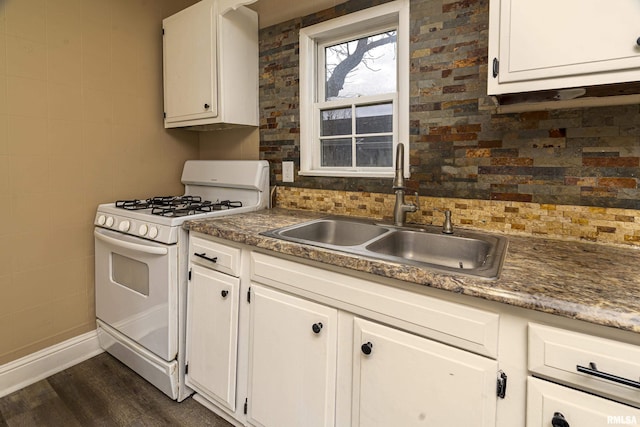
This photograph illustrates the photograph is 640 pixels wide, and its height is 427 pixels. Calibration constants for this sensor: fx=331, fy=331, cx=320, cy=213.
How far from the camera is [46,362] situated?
1.90 m

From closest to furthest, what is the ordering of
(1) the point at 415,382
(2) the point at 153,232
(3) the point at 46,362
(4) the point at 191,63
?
(1) the point at 415,382 < (2) the point at 153,232 < (3) the point at 46,362 < (4) the point at 191,63

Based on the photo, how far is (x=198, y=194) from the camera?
2.47 metres

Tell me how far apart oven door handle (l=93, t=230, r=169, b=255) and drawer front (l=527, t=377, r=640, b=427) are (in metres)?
1.52

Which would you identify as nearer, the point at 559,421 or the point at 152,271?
the point at 559,421

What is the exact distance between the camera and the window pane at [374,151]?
1828 millimetres

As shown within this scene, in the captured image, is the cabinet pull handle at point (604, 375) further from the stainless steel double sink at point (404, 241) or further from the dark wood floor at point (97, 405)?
the dark wood floor at point (97, 405)

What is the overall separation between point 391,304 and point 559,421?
466 mm

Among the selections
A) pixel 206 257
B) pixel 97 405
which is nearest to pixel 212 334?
pixel 206 257

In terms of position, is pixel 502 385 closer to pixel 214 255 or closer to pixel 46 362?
pixel 214 255

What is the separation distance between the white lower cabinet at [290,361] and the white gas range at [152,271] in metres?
0.51

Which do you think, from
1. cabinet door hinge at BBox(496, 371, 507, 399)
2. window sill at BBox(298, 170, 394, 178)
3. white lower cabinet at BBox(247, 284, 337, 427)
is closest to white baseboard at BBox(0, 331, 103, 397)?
white lower cabinet at BBox(247, 284, 337, 427)

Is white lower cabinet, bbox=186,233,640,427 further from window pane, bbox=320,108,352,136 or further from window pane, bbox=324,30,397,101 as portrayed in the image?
window pane, bbox=324,30,397,101

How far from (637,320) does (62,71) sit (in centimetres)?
264

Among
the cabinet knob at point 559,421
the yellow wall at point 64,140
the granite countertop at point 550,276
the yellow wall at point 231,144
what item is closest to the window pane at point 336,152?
the yellow wall at point 231,144
